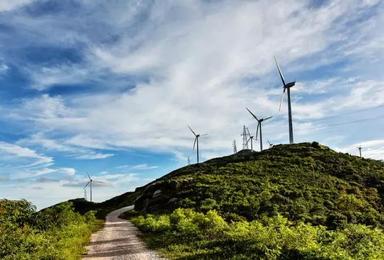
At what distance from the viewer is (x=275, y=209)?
56.7 metres

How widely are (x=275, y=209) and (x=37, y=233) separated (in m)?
32.9

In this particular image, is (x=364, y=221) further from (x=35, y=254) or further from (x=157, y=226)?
(x=35, y=254)

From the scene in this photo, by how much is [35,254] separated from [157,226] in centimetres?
1528

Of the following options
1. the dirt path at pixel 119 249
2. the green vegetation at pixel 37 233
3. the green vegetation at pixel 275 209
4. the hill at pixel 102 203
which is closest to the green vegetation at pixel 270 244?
the green vegetation at pixel 275 209

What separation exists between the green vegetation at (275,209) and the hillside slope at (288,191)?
0.13 metres

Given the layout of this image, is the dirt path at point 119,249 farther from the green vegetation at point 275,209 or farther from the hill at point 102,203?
the hill at point 102,203

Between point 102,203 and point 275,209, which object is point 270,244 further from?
point 102,203

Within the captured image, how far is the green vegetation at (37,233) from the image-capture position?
22597mm

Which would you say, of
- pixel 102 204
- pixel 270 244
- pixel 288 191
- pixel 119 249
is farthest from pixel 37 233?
pixel 102 204

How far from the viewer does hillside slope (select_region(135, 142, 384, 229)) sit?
5709 centimetres

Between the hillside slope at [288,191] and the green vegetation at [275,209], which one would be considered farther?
the hillside slope at [288,191]

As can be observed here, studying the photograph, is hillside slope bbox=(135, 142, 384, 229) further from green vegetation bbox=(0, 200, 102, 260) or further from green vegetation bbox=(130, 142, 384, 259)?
green vegetation bbox=(0, 200, 102, 260)

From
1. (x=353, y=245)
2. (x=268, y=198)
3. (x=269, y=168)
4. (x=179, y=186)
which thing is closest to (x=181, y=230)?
(x=353, y=245)

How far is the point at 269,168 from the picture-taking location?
92062 millimetres
